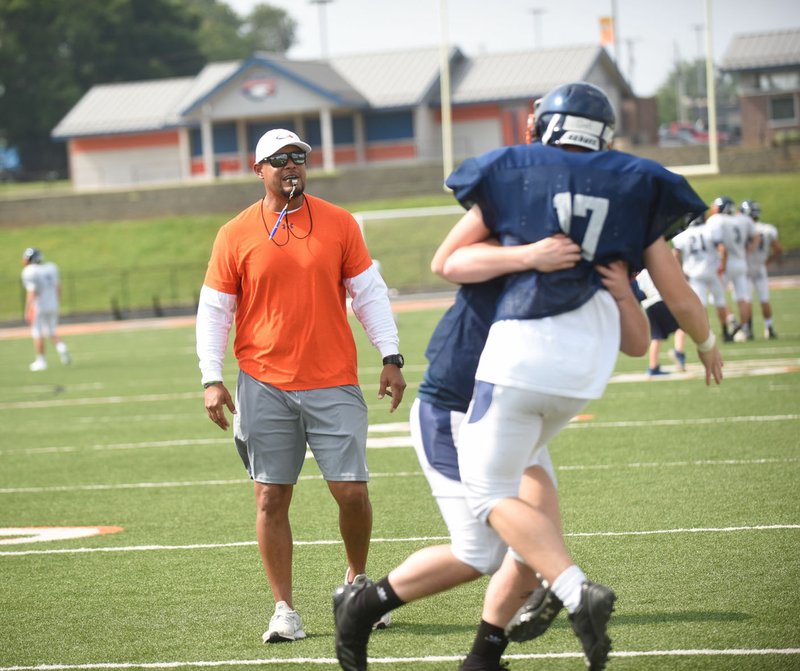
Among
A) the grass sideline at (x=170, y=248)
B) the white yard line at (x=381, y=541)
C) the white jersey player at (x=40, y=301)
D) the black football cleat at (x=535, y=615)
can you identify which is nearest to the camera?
the black football cleat at (x=535, y=615)

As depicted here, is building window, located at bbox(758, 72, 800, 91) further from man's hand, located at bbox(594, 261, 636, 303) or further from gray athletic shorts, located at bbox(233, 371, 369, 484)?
man's hand, located at bbox(594, 261, 636, 303)

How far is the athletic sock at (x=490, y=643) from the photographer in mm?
4344

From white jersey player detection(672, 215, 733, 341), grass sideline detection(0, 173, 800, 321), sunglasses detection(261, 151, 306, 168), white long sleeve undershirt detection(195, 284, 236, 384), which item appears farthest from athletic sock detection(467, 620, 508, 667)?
grass sideline detection(0, 173, 800, 321)

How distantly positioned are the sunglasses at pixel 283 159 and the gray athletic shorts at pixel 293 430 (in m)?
0.91

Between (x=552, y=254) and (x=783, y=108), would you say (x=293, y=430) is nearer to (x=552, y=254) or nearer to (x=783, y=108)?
(x=552, y=254)

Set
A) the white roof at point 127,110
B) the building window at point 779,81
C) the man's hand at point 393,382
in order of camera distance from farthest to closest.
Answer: the white roof at point 127,110, the building window at point 779,81, the man's hand at point 393,382

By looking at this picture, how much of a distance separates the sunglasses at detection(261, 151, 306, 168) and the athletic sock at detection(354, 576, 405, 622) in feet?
6.40

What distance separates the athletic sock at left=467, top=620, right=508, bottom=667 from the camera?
434cm

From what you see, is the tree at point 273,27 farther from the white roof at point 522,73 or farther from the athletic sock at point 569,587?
the athletic sock at point 569,587

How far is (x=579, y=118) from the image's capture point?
4051 mm

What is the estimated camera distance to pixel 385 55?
54750 millimetres

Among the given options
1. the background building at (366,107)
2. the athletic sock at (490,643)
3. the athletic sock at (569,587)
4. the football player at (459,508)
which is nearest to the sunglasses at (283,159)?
the football player at (459,508)

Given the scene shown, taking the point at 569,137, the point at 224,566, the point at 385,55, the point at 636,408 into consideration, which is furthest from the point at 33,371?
the point at 385,55

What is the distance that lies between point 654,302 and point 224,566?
101 inches
